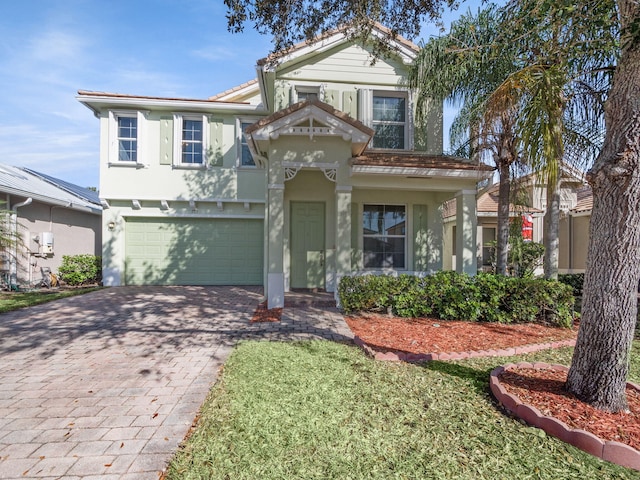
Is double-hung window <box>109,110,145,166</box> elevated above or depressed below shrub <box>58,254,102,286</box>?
above

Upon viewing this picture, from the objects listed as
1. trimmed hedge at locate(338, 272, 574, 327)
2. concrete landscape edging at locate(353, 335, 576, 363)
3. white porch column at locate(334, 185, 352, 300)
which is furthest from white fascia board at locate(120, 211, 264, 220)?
concrete landscape edging at locate(353, 335, 576, 363)

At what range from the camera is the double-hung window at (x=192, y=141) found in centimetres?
1211

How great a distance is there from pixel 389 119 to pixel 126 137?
29.5 feet

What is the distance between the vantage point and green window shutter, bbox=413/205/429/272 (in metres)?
10.2

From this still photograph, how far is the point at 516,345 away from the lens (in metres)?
5.34

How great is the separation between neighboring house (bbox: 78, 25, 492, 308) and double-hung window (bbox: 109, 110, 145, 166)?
4 centimetres

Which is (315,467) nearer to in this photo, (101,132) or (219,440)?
(219,440)

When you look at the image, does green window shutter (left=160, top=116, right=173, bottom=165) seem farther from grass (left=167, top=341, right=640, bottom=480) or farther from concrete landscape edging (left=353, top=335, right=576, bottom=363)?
concrete landscape edging (left=353, top=335, right=576, bottom=363)

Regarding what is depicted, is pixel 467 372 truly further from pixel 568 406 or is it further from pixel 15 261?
pixel 15 261

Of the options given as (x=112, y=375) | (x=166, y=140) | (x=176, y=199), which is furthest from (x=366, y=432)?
(x=166, y=140)

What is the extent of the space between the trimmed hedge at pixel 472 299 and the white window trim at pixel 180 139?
809 cm

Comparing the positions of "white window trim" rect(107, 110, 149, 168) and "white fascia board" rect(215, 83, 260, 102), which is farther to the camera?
"white fascia board" rect(215, 83, 260, 102)

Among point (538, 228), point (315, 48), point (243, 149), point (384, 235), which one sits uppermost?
point (315, 48)

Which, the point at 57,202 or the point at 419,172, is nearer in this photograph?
the point at 419,172
